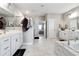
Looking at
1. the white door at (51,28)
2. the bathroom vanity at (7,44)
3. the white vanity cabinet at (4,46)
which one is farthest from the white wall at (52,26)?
the white vanity cabinet at (4,46)

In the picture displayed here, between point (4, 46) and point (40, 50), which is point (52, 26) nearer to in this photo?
point (40, 50)

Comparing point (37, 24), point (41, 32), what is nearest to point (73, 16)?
point (37, 24)

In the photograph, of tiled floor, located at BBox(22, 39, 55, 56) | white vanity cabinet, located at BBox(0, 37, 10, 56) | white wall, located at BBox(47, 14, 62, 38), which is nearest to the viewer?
white vanity cabinet, located at BBox(0, 37, 10, 56)

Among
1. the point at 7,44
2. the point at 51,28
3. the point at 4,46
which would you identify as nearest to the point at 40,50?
the point at 7,44

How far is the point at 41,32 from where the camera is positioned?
8.45 metres

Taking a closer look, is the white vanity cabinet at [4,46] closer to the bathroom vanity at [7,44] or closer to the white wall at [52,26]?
the bathroom vanity at [7,44]

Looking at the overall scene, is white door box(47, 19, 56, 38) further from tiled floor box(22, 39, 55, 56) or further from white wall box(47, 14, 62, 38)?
tiled floor box(22, 39, 55, 56)

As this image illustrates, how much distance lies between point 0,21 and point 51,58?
1932 mm

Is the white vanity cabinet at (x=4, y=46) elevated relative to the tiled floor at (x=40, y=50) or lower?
elevated

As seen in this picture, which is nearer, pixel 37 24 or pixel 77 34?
pixel 77 34

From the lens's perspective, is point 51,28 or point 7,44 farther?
point 51,28

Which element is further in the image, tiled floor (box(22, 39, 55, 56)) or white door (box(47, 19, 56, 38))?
white door (box(47, 19, 56, 38))

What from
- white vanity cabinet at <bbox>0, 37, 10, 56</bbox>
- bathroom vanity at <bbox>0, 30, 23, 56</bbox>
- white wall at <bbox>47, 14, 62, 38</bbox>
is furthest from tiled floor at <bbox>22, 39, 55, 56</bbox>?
white wall at <bbox>47, 14, 62, 38</bbox>

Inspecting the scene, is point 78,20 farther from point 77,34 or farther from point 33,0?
point 33,0
